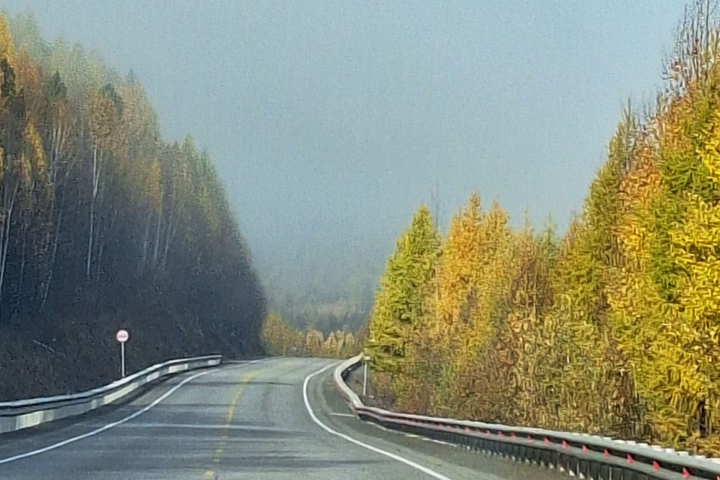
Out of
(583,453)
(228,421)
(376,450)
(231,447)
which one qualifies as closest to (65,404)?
(228,421)

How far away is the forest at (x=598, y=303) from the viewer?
32.1 metres

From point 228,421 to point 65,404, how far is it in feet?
18.6

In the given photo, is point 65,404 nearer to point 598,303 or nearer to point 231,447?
→ point 231,447

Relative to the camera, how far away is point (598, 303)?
51.9 metres

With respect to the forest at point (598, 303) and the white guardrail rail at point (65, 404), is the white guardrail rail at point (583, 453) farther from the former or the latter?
the white guardrail rail at point (65, 404)

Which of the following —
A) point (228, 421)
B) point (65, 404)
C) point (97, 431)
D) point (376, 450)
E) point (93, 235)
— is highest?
point (93, 235)

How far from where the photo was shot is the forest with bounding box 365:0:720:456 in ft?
105

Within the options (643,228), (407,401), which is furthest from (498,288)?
(643,228)

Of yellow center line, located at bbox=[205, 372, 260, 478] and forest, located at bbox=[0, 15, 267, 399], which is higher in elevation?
forest, located at bbox=[0, 15, 267, 399]

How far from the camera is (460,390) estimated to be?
64000 mm

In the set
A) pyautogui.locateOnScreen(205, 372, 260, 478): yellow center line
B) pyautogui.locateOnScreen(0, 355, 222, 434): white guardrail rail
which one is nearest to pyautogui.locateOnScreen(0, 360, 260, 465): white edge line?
pyautogui.locateOnScreen(0, 355, 222, 434): white guardrail rail

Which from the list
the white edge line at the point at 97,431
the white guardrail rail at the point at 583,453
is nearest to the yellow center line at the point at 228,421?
the white edge line at the point at 97,431

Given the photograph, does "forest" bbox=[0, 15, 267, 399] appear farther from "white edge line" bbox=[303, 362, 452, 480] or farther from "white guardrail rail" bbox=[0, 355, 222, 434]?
"white edge line" bbox=[303, 362, 452, 480]

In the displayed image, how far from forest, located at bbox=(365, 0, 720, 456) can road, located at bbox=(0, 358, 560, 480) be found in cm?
647
